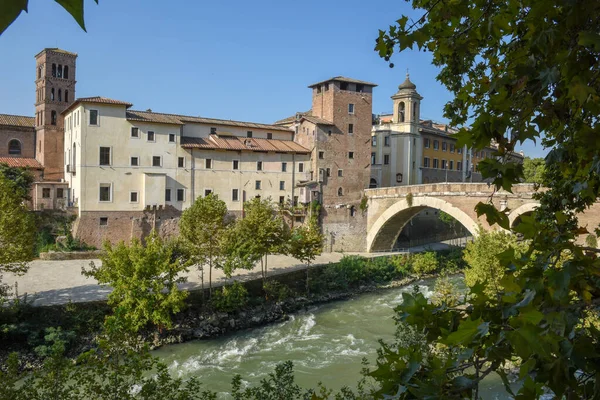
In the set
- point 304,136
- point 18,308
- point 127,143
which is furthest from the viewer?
point 304,136

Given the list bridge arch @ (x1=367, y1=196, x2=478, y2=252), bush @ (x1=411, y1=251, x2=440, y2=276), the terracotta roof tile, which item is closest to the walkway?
bush @ (x1=411, y1=251, x2=440, y2=276)

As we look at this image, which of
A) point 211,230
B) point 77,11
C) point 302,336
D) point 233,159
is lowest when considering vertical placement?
point 302,336

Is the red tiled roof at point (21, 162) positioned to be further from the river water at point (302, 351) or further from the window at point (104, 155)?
the river water at point (302, 351)

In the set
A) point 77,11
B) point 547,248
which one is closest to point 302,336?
point 547,248

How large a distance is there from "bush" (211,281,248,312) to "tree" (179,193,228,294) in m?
0.47

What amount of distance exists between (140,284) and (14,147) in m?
20.3

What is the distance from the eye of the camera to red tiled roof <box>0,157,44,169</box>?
1092 inches

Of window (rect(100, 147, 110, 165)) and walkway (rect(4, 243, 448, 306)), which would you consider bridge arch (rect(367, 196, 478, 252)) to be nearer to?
walkway (rect(4, 243, 448, 306))

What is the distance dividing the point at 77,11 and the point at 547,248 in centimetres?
240

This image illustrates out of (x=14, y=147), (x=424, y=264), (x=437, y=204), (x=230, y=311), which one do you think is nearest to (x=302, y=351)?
(x=230, y=311)

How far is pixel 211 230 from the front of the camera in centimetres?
1891

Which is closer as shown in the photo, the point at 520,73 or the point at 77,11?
the point at 77,11

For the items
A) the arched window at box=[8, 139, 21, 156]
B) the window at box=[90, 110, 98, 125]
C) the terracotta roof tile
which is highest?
the terracotta roof tile

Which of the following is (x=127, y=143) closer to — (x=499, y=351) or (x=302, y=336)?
(x=302, y=336)
